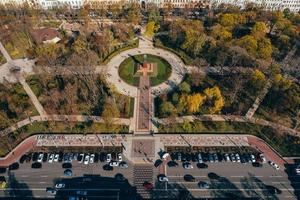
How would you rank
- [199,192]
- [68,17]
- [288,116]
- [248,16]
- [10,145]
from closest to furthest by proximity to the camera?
[199,192] → [10,145] → [288,116] → [248,16] → [68,17]

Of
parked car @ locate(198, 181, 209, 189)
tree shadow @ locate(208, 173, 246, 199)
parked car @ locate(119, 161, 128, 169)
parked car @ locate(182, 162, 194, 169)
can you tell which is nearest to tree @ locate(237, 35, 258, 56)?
parked car @ locate(182, 162, 194, 169)

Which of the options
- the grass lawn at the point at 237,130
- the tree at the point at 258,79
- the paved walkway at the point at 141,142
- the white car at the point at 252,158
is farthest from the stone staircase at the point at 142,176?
the tree at the point at 258,79

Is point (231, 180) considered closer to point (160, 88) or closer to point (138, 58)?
point (160, 88)

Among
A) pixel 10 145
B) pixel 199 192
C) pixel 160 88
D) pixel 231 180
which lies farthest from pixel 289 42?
pixel 10 145

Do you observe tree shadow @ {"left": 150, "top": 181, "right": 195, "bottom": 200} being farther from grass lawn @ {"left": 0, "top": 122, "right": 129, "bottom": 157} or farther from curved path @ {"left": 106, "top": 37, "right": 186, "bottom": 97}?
curved path @ {"left": 106, "top": 37, "right": 186, "bottom": 97}

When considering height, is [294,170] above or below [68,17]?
below

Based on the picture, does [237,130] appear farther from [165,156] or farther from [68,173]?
[68,173]

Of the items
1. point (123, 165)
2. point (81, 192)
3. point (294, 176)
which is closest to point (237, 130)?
point (294, 176)
